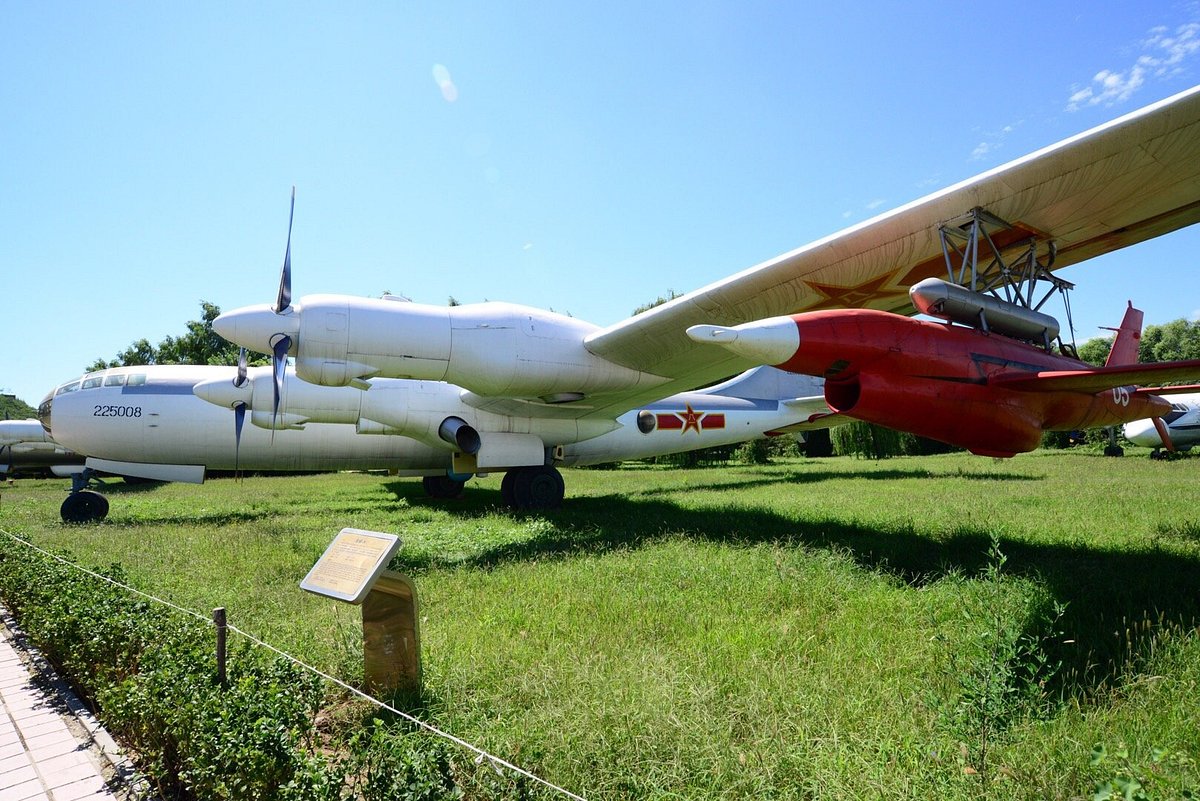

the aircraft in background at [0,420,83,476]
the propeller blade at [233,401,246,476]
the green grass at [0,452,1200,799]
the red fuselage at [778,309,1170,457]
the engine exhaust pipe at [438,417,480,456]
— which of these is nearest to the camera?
the green grass at [0,452,1200,799]

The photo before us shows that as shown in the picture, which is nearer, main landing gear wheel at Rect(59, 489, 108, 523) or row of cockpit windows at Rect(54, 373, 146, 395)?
main landing gear wheel at Rect(59, 489, 108, 523)

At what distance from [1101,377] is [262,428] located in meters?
14.3

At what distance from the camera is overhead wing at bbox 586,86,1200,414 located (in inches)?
216

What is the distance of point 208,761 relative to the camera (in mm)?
2590

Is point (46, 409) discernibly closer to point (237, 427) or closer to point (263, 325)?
point (237, 427)

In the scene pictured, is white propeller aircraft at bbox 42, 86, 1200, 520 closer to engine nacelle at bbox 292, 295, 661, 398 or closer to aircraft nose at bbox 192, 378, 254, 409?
engine nacelle at bbox 292, 295, 661, 398

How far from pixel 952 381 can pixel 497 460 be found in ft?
25.6

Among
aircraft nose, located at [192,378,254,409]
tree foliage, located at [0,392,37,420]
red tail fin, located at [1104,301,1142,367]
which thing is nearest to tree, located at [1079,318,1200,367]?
red tail fin, located at [1104,301,1142,367]

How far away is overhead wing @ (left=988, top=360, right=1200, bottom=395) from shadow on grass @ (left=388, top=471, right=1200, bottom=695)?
1.72m

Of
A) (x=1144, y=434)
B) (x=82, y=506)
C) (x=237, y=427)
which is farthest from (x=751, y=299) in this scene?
(x=1144, y=434)

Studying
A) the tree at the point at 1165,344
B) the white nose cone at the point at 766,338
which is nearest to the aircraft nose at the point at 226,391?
the white nose cone at the point at 766,338

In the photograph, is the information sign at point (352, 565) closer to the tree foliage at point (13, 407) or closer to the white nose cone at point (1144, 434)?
the white nose cone at point (1144, 434)

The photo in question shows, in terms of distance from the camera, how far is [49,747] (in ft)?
11.6

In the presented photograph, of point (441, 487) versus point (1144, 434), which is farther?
point (1144, 434)
